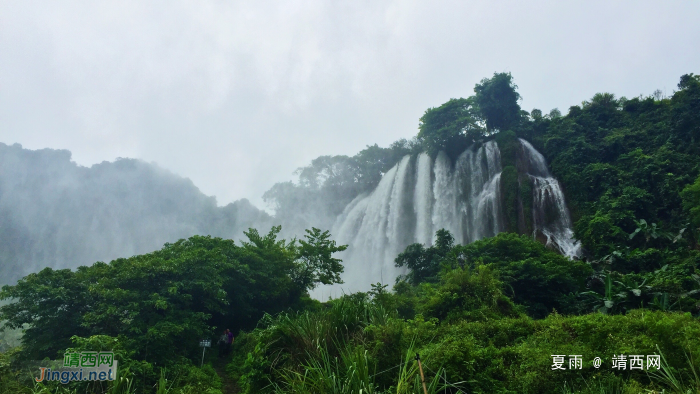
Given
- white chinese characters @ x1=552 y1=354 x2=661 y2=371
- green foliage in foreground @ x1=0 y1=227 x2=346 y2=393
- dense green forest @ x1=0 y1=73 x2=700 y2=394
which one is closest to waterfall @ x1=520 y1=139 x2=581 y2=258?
dense green forest @ x1=0 y1=73 x2=700 y2=394

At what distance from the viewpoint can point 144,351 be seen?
9875 mm

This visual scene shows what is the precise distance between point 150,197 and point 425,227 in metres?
51.0

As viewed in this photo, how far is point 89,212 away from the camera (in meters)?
55.7

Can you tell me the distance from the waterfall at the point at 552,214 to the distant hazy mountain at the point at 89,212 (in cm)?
3894

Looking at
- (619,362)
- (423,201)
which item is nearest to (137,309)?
(619,362)

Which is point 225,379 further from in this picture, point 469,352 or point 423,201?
point 423,201

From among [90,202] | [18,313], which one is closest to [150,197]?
[90,202]

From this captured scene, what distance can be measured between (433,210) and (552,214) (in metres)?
8.53

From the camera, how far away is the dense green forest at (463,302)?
504cm

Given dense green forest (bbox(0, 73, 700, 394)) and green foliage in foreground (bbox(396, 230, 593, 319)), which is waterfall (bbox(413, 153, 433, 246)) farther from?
green foliage in foreground (bbox(396, 230, 593, 319))

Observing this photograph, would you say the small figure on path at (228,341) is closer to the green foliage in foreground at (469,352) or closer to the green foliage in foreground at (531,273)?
the green foliage in foreground at (531,273)

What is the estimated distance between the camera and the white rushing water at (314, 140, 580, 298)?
2341 cm

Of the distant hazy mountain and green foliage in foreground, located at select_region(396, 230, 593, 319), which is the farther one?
the distant hazy mountain

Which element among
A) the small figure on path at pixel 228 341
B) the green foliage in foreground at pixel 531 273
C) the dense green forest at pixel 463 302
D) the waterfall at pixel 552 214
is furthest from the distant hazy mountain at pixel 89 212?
the green foliage in foreground at pixel 531 273
